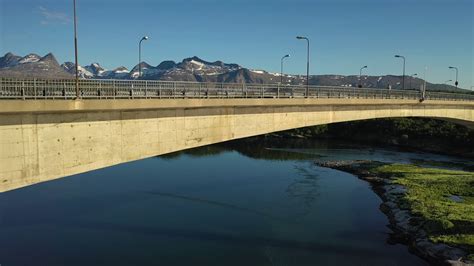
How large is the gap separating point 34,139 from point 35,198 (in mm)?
22045

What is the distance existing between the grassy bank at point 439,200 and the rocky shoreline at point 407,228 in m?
0.41

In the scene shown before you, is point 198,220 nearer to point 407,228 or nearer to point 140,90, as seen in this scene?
point 140,90

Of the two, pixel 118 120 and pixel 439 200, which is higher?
pixel 118 120

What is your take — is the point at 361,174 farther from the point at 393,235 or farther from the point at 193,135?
the point at 193,135

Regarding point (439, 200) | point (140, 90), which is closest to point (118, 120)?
point (140, 90)

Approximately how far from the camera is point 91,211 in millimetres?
32031

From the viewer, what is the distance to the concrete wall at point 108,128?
53.7 feet

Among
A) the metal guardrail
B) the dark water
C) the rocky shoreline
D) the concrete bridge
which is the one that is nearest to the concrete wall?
the concrete bridge

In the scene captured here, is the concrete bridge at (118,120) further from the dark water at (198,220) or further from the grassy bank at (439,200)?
the grassy bank at (439,200)

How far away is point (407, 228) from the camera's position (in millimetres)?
27703

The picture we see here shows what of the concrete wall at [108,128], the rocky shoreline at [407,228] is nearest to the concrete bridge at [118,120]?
the concrete wall at [108,128]

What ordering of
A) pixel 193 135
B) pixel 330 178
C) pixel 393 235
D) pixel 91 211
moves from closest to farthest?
1. pixel 193 135
2. pixel 393 235
3. pixel 91 211
4. pixel 330 178

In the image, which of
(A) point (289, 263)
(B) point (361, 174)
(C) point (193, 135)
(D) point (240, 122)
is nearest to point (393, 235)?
(A) point (289, 263)

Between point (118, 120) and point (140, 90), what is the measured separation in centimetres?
316
